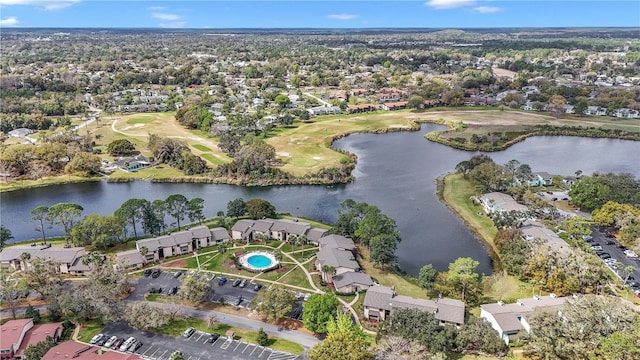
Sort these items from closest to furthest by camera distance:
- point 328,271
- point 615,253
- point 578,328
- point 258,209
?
point 578,328
point 328,271
point 615,253
point 258,209

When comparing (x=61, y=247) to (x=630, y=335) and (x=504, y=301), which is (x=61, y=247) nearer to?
(x=504, y=301)

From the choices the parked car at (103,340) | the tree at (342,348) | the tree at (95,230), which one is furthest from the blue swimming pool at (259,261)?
the tree at (342,348)

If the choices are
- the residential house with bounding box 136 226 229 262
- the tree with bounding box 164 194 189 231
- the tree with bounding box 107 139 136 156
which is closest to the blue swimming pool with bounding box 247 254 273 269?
the residential house with bounding box 136 226 229 262

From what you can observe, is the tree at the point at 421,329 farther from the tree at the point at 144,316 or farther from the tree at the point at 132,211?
the tree at the point at 132,211

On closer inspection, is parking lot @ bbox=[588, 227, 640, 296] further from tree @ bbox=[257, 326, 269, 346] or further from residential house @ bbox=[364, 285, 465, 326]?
tree @ bbox=[257, 326, 269, 346]

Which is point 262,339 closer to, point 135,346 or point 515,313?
point 135,346

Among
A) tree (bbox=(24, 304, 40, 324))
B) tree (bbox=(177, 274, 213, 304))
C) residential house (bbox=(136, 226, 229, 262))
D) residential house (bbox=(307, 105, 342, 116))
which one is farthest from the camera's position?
residential house (bbox=(307, 105, 342, 116))

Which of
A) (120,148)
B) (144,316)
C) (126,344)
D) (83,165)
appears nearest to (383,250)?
(144,316)
